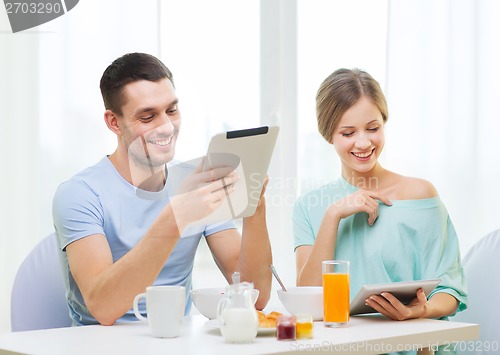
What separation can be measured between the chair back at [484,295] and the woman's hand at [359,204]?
1.30 ft

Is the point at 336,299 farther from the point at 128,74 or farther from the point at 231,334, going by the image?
the point at 128,74

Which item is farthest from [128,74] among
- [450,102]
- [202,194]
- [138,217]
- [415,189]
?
[450,102]

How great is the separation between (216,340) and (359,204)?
64 cm

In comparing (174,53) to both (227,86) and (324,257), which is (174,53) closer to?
(227,86)

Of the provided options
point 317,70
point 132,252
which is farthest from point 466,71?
point 132,252

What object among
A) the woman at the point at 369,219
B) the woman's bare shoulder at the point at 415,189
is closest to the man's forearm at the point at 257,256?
the woman at the point at 369,219

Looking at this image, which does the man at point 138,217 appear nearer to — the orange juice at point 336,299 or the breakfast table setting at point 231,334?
the breakfast table setting at point 231,334

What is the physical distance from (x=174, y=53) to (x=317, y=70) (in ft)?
1.93

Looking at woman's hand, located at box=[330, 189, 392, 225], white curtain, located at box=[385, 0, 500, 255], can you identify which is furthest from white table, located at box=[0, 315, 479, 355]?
white curtain, located at box=[385, 0, 500, 255]

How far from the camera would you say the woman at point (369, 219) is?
6.38 ft

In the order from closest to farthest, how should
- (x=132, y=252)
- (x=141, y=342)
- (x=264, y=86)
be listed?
(x=141, y=342), (x=132, y=252), (x=264, y=86)

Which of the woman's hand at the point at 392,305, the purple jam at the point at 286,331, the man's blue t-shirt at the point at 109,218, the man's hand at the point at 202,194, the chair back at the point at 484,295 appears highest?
the man's hand at the point at 202,194

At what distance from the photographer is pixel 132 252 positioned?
5.48 feet

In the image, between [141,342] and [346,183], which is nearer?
[141,342]
